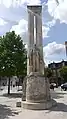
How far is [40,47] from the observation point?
18.0 meters

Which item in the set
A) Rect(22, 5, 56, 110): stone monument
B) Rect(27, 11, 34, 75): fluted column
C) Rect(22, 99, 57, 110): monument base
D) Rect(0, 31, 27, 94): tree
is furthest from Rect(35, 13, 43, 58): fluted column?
Rect(0, 31, 27, 94): tree

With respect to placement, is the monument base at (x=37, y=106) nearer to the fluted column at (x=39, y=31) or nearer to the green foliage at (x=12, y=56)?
the fluted column at (x=39, y=31)

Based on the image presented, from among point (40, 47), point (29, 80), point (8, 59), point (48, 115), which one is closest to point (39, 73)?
point (29, 80)

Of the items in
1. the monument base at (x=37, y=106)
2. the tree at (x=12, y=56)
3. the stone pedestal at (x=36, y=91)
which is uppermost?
the tree at (x=12, y=56)

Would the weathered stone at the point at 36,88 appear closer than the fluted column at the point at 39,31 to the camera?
Yes

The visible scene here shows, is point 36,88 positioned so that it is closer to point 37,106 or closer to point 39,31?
point 37,106

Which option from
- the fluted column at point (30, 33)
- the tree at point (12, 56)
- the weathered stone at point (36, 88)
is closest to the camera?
the weathered stone at point (36, 88)

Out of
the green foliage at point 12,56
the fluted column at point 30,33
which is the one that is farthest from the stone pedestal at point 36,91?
the green foliage at point 12,56

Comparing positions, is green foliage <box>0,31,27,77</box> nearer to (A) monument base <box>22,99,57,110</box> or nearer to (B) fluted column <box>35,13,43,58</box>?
(B) fluted column <box>35,13,43,58</box>

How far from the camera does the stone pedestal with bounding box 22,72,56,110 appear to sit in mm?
16406

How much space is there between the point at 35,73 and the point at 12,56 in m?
13.8

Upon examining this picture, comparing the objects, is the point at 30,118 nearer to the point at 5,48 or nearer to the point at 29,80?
the point at 29,80

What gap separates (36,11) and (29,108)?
7395mm

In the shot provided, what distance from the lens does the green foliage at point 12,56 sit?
30.4 m
